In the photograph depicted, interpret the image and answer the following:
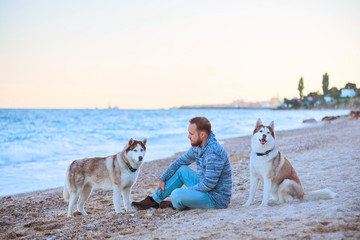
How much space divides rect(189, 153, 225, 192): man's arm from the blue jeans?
0.22 m

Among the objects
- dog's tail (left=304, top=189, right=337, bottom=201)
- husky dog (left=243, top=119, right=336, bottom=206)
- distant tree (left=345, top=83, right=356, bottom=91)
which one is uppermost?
distant tree (left=345, top=83, right=356, bottom=91)

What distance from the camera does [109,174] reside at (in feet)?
17.9

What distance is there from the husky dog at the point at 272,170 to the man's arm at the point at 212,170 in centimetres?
72

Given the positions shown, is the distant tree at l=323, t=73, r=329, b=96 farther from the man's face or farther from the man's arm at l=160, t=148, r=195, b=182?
the man's face

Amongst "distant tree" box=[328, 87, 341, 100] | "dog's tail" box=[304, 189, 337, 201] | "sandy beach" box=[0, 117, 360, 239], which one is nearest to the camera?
"sandy beach" box=[0, 117, 360, 239]

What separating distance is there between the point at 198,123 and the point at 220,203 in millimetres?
1324

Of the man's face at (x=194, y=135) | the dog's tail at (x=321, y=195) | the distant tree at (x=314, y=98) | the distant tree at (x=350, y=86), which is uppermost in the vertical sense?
the distant tree at (x=350, y=86)

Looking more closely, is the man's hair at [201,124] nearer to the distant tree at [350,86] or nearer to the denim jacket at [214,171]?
the denim jacket at [214,171]

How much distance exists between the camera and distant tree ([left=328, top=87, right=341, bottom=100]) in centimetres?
10269

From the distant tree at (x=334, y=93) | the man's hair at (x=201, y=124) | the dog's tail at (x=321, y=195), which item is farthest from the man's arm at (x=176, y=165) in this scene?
the distant tree at (x=334, y=93)

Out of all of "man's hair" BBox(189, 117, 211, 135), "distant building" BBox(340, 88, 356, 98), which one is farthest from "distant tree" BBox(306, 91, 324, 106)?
"man's hair" BBox(189, 117, 211, 135)

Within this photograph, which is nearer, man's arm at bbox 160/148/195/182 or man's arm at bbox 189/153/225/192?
man's arm at bbox 189/153/225/192

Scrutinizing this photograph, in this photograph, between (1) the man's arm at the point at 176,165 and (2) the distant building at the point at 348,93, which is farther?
(2) the distant building at the point at 348,93

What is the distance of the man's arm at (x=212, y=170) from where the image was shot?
4445 millimetres
